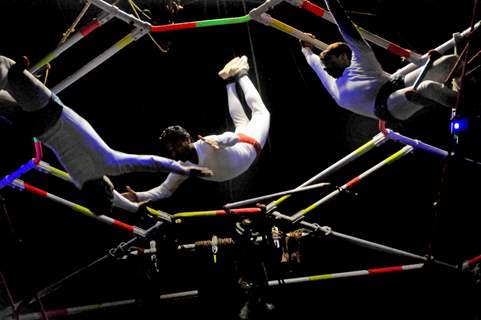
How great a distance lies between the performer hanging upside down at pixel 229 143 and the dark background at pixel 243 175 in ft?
1.02

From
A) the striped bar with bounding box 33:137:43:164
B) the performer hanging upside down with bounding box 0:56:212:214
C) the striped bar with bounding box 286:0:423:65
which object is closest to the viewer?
the performer hanging upside down with bounding box 0:56:212:214

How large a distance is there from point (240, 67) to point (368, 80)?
1332 mm

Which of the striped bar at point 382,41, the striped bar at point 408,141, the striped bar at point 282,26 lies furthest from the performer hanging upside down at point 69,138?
the striped bar at point 408,141

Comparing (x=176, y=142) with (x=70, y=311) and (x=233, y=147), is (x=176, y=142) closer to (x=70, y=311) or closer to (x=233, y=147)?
(x=233, y=147)

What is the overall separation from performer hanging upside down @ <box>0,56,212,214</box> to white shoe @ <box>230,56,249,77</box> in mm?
1357

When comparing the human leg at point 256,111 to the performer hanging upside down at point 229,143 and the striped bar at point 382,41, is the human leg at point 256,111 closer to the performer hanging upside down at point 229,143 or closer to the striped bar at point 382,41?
the performer hanging upside down at point 229,143

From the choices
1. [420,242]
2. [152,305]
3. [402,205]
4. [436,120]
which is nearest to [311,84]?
[436,120]

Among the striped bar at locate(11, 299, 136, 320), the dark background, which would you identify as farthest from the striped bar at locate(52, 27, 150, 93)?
the striped bar at locate(11, 299, 136, 320)

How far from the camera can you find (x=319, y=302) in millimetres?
4785

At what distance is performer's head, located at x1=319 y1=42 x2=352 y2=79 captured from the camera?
12.7 ft

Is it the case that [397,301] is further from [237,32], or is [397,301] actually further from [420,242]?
[237,32]

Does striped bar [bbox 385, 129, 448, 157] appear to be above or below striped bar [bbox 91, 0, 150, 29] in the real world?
below

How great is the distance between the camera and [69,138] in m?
3.44

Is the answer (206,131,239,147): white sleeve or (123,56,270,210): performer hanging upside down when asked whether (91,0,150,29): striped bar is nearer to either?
(123,56,270,210): performer hanging upside down
